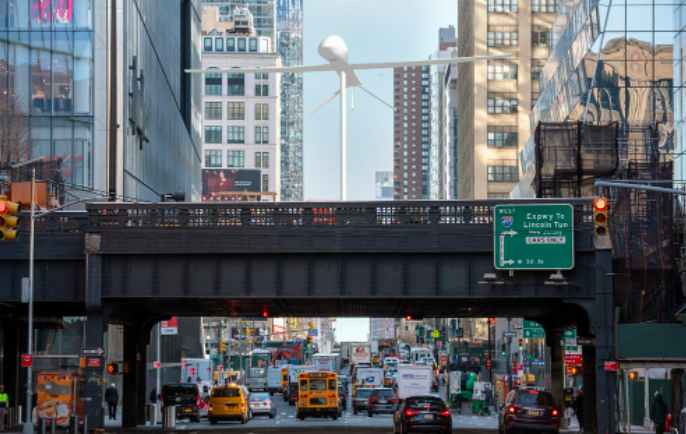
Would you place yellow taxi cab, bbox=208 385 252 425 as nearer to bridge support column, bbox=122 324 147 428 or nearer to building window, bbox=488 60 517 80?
bridge support column, bbox=122 324 147 428

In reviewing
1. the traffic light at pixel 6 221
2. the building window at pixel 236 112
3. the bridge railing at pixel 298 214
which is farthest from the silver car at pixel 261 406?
the building window at pixel 236 112

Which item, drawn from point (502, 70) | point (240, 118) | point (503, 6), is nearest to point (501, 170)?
point (502, 70)

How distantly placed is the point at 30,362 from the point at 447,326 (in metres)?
136

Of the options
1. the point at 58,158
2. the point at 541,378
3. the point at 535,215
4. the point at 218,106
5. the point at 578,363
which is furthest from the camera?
the point at 218,106

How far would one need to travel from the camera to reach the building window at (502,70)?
13100cm

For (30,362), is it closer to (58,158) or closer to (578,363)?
(58,158)

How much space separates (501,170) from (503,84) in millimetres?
11767

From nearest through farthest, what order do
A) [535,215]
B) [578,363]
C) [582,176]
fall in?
[535,215]
[582,176]
[578,363]

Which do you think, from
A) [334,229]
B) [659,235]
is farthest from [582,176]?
[334,229]

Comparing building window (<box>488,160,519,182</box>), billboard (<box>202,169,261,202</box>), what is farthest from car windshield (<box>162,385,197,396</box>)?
billboard (<box>202,169,261,202</box>)

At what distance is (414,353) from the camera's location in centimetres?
12875

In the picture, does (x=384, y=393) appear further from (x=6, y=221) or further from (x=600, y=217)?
(x=6, y=221)

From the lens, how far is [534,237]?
3409 centimetres

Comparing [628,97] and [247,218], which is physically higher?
[628,97]
